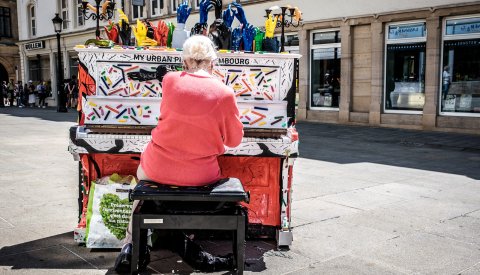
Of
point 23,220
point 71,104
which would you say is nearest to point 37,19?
point 71,104

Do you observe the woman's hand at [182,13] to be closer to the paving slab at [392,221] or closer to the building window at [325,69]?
the paving slab at [392,221]

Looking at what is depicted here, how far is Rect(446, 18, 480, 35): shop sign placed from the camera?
12977 millimetres

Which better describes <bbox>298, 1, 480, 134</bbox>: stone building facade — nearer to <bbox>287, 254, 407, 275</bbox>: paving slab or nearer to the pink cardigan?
<bbox>287, 254, 407, 275</bbox>: paving slab

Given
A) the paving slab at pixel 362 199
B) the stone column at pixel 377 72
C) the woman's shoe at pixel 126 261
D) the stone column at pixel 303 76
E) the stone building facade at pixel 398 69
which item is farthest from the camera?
the stone column at pixel 303 76

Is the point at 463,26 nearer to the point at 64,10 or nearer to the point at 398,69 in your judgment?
the point at 398,69

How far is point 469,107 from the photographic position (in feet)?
43.8

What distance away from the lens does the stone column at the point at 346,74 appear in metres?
15.8

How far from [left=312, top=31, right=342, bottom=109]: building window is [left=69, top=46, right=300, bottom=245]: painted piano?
13.2 metres

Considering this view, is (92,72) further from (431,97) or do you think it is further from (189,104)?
(431,97)

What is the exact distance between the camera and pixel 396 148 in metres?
10.3

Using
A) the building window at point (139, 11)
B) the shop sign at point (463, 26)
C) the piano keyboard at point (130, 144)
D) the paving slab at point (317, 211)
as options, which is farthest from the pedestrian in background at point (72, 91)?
the piano keyboard at point (130, 144)

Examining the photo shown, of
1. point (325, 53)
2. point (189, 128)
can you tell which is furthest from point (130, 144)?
point (325, 53)

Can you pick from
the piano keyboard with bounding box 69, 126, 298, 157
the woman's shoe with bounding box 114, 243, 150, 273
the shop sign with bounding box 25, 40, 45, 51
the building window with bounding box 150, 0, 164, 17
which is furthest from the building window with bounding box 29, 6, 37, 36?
the woman's shoe with bounding box 114, 243, 150, 273

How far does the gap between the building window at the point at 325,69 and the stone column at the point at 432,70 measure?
343cm
